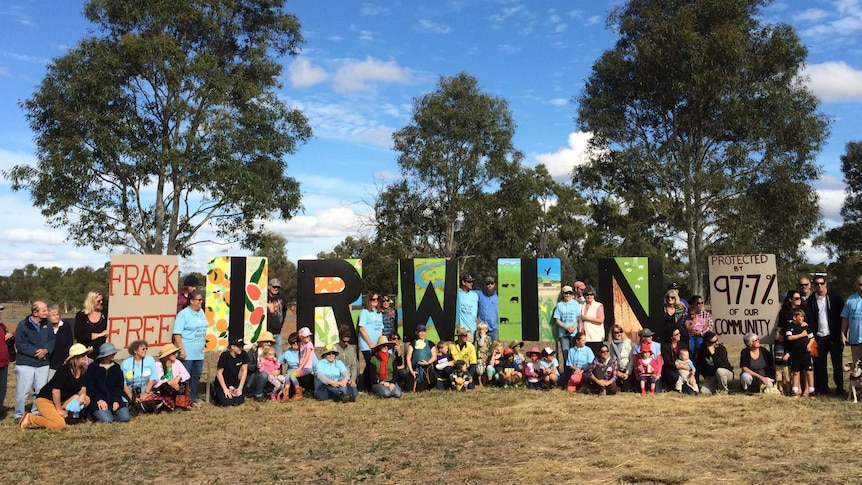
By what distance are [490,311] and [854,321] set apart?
5.33 meters

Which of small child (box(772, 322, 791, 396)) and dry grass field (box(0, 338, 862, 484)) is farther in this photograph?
small child (box(772, 322, 791, 396))

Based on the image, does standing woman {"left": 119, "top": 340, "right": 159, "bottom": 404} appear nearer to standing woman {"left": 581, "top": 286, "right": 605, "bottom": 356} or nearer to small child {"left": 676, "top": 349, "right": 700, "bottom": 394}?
standing woman {"left": 581, "top": 286, "right": 605, "bottom": 356}

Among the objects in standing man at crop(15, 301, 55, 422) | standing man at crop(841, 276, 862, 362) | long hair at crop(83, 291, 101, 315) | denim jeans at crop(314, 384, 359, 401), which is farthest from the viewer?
denim jeans at crop(314, 384, 359, 401)

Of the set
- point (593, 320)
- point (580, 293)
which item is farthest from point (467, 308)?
point (593, 320)

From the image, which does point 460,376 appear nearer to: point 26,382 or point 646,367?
point 646,367

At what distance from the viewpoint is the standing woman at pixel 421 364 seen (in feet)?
34.3

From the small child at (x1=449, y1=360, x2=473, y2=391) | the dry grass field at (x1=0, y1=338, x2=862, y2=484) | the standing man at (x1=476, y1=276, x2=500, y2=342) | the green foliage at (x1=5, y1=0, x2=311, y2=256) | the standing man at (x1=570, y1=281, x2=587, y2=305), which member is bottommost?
the dry grass field at (x1=0, y1=338, x2=862, y2=484)

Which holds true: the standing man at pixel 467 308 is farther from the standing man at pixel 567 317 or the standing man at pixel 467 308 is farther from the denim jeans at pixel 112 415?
the denim jeans at pixel 112 415

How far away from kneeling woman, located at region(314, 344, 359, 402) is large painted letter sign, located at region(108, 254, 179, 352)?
90.1 inches

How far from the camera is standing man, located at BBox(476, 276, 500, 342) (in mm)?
11312

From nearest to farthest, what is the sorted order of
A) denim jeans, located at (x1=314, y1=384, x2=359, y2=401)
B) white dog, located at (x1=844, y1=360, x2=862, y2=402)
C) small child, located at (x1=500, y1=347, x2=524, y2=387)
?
white dog, located at (x1=844, y1=360, x2=862, y2=402), denim jeans, located at (x1=314, y1=384, x2=359, y2=401), small child, located at (x1=500, y1=347, x2=524, y2=387)

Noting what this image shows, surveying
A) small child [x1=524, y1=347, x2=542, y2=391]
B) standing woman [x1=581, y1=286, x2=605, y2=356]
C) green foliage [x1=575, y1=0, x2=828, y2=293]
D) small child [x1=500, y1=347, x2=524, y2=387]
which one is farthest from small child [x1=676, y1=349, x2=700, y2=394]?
green foliage [x1=575, y1=0, x2=828, y2=293]

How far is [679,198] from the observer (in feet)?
80.5

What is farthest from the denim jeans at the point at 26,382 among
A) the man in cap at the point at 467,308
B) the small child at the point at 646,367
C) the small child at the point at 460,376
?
the small child at the point at 646,367
